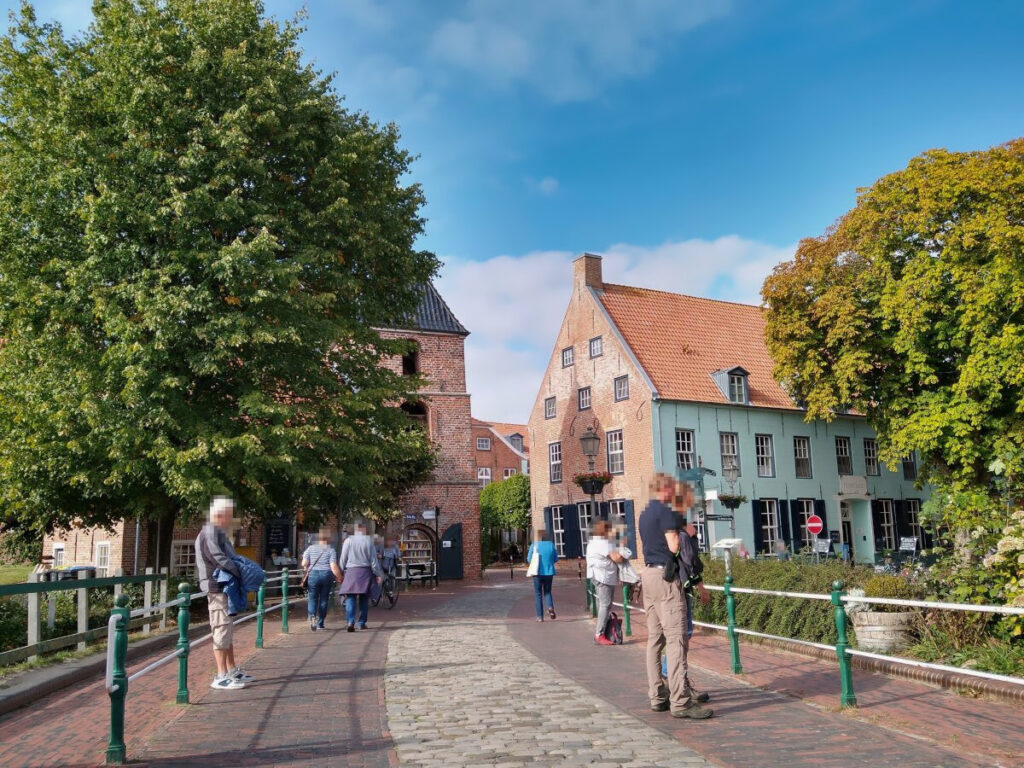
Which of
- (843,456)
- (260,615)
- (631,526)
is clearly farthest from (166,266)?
(843,456)

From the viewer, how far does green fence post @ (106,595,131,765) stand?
17.9ft

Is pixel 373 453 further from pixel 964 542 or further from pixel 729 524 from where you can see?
pixel 729 524

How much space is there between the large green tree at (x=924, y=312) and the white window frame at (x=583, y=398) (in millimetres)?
9214

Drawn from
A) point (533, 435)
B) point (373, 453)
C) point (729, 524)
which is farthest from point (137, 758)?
point (533, 435)

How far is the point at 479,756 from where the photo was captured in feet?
18.2

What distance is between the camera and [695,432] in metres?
31.2

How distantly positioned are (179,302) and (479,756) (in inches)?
436

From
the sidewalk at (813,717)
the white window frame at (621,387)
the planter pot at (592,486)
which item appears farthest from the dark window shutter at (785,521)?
the sidewalk at (813,717)

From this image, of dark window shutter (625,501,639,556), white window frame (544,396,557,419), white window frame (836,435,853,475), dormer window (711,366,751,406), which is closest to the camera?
dark window shutter (625,501,639,556)

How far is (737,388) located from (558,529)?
9.38 m

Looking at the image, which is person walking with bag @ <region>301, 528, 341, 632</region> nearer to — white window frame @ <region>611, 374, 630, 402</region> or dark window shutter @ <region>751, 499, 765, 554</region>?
white window frame @ <region>611, 374, 630, 402</region>

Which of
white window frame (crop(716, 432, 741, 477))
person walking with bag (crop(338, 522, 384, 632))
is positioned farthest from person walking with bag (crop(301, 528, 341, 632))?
white window frame (crop(716, 432, 741, 477))

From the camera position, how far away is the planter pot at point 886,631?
8938mm

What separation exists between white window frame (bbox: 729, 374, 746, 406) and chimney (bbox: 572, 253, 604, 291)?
6429 millimetres
